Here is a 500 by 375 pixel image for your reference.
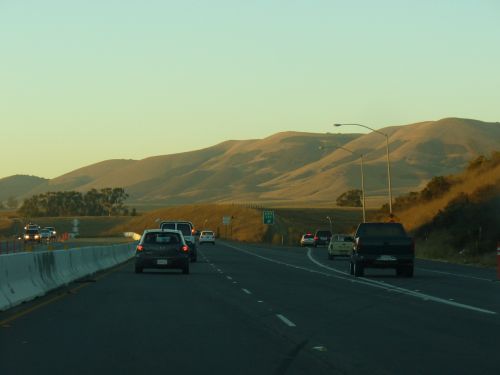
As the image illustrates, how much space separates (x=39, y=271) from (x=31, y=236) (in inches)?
2887

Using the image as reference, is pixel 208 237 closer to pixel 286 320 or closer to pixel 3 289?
pixel 3 289

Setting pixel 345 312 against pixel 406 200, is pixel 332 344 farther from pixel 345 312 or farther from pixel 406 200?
pixel 406 200

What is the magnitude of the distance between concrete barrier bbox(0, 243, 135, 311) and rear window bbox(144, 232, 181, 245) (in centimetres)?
215

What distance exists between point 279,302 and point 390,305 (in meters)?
2.40

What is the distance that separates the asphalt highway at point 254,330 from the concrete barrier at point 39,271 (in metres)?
0.51

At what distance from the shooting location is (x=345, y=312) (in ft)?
69.8

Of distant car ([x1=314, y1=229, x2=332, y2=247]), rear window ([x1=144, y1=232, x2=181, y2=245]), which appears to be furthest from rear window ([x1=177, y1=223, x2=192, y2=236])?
distant car ([x1=314, y1=229, x2=332, y2=247])

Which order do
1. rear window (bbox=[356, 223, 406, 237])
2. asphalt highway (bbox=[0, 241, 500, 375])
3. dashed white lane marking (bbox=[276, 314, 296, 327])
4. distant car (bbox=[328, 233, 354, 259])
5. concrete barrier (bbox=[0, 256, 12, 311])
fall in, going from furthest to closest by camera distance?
1. distant car (bbox=[328, 233, 354, 259])
2. rear window (bbox=[356, 223, 406, 237])
3. concrete barrier (bbox=[0, 256, 12, 311])
4. dashed white lane marking (bbox=[276, 314, 296, 327])
5. asphalt highway (bbox=[0, 241, 500, 375])

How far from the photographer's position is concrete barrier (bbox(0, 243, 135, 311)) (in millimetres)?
22594

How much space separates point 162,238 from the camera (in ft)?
128

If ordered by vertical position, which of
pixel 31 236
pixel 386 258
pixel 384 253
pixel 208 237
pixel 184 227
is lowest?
pixel 386 258

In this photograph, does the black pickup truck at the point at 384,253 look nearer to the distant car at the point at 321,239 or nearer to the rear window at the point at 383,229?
the rear window at the point at 383,229

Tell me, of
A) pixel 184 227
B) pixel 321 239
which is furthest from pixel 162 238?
pixel 321 239

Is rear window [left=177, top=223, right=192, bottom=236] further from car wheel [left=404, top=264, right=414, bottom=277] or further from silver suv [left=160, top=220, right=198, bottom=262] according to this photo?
car wheel [left=404, top=264, right=414, bottom=277]
